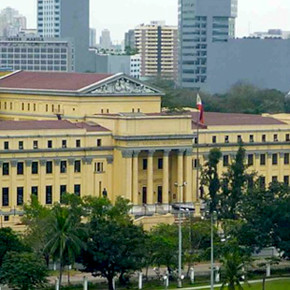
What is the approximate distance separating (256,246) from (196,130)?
26.3 m

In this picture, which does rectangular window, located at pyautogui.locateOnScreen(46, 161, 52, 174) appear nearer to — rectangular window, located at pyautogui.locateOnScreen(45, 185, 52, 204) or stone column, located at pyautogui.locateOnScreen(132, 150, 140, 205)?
rectangular window, located at pyautogui.locateOnScreen(45, 185, 52, 204)

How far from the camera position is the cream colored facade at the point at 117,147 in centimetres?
11644

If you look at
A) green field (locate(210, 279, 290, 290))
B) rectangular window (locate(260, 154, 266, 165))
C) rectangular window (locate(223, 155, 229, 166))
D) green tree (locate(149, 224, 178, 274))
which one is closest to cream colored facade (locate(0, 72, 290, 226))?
rectangular window (locate(260, 154, 266, 165))

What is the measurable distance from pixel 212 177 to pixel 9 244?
92.7 ft

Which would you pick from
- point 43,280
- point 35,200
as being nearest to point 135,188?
point 35,200

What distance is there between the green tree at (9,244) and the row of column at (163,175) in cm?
2524

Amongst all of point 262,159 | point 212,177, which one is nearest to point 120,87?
point 262,159

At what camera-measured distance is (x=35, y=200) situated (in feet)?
353

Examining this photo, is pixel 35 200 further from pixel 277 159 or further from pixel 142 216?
pixel 277 159

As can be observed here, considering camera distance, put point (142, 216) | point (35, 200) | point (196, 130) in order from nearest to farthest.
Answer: point (35, 200) → point (142, 216) → point (196, 130)

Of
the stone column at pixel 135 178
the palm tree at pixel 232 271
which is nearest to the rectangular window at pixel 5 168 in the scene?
the stone column at pixel 135 178

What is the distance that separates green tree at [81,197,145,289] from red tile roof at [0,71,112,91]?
33652 millimetres

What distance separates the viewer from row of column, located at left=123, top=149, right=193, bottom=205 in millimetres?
119812

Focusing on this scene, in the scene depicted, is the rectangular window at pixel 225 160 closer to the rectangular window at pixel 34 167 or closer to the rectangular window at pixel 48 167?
the rectangular window at pixel 48 167
